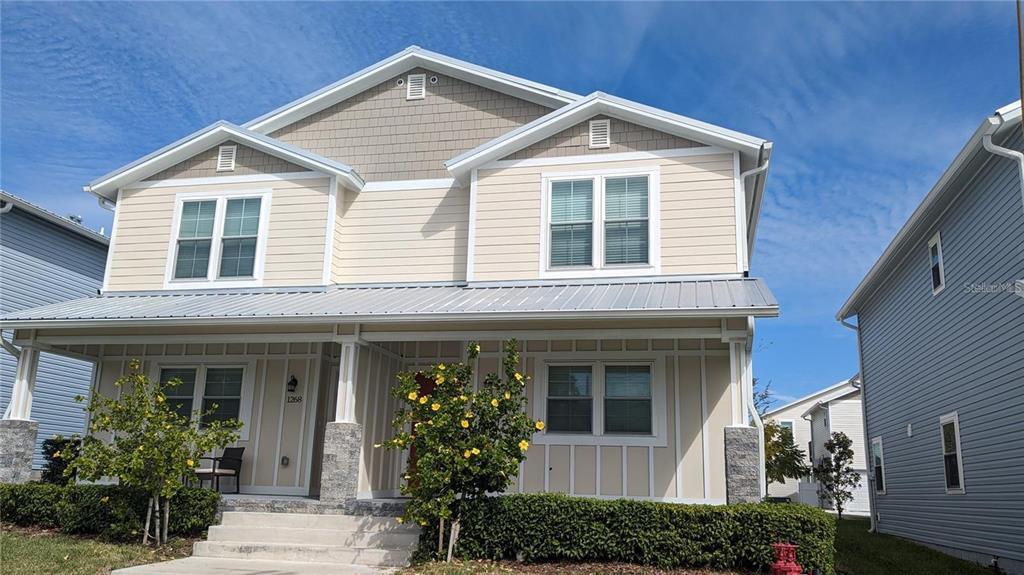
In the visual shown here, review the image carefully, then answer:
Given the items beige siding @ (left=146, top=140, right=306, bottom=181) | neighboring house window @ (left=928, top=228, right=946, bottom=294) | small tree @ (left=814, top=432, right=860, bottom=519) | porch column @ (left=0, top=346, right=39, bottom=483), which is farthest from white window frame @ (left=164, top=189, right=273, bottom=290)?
small tree @ (left=814, top=432, right=860, bottom=519)

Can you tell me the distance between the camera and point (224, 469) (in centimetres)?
1201

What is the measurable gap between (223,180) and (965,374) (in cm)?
1286

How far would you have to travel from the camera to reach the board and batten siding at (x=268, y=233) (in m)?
13.0

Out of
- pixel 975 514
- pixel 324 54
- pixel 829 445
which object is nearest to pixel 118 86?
pixel 324 54

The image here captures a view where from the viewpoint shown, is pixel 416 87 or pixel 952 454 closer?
pixel 952 454

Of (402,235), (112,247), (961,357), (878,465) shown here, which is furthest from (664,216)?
(878,465)

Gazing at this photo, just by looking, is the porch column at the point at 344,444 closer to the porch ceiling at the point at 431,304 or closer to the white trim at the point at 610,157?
the porch ceiling at the point at 431,304

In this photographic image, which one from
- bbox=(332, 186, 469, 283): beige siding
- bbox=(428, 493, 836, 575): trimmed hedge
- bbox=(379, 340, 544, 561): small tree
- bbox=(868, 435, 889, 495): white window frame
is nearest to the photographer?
bbox=(428, 493, 836, 575): trimmed hedge

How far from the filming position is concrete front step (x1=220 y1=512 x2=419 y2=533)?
9727mm

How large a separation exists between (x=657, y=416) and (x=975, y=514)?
19.8ft

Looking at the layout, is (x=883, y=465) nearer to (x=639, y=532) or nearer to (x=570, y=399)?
(x=570, y=399)

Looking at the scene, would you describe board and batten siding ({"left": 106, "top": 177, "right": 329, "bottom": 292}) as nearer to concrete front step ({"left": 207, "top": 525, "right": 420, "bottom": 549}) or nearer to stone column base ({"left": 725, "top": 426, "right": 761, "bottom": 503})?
concrete front step ({"left": 207, "top": 525, "right": 420, "bottom": 549})

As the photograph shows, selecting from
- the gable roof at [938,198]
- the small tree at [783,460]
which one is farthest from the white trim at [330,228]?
the small tree at [783,460]

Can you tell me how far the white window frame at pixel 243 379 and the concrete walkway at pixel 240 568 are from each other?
328cm
